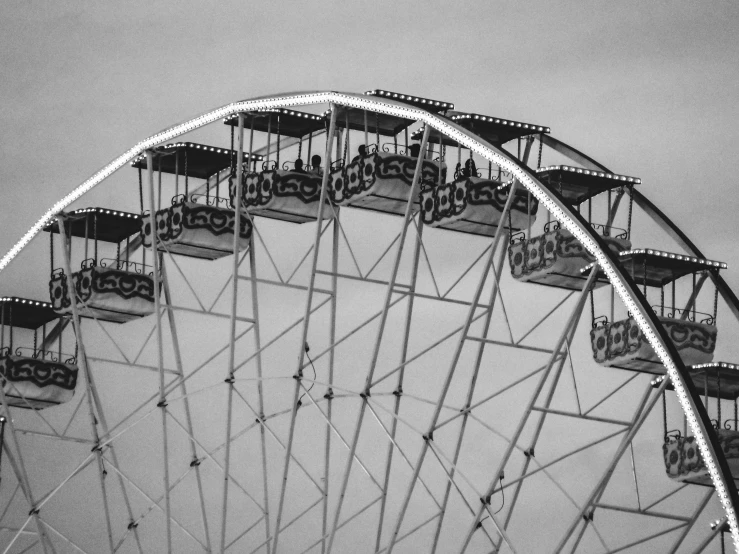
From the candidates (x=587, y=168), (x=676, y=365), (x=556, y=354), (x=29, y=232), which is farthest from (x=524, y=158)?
(x=29, y=232)

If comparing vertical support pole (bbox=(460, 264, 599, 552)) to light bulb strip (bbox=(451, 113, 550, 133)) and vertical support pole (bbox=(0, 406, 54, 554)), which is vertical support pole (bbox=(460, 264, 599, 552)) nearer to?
light bulb strip (bbox=(451, 113, 550, 133))

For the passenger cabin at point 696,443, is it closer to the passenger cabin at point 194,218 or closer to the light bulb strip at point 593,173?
the light bulb strip at point 593,173

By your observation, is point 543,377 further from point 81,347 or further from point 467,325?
point 81,347

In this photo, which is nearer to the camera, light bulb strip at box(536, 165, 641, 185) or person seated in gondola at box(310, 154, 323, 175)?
light bulb strip at box(536, 165, 641, 185)

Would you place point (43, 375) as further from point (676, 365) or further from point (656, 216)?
point (676, 365)

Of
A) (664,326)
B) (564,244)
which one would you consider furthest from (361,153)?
(664,326)

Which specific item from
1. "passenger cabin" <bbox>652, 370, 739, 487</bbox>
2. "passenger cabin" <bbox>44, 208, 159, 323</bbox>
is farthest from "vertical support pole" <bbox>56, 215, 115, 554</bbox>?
"passenger cabin" <bbox>652, 370, 739, 487</bbox>
